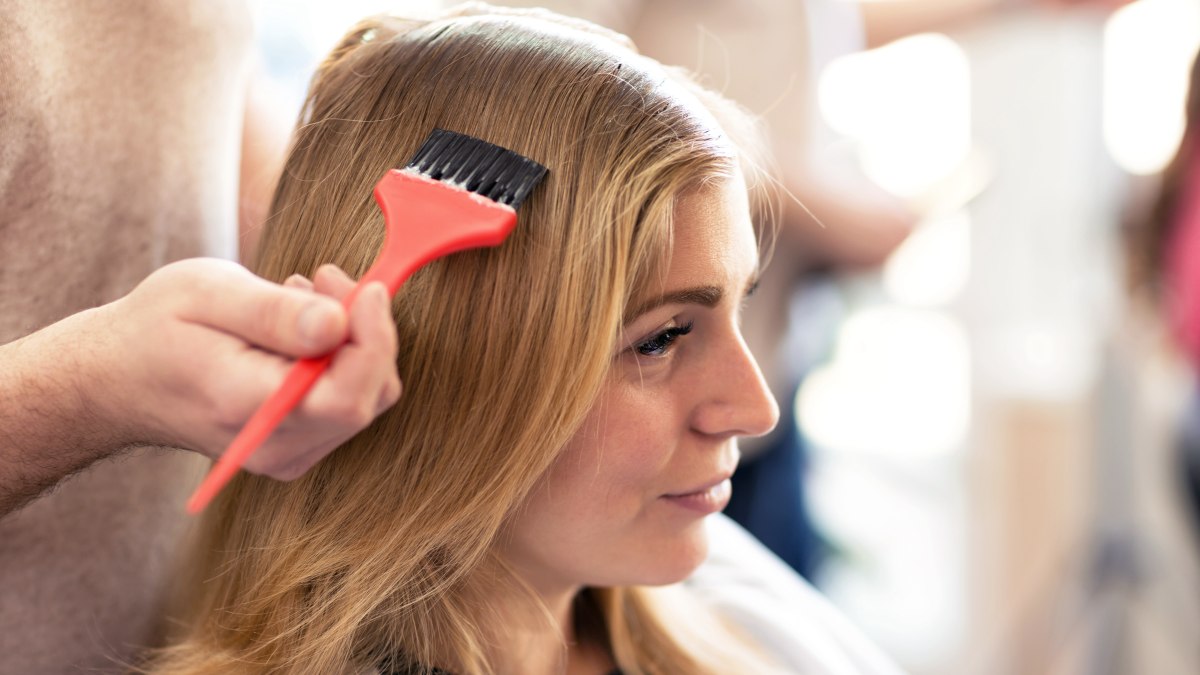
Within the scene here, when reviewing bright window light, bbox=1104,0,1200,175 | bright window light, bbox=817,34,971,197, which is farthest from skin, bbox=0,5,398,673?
bright window light, bbox=1104,0,1200,175

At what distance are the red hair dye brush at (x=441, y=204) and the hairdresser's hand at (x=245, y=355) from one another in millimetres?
11

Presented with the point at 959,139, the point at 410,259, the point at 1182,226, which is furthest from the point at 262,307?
the point at 959,139

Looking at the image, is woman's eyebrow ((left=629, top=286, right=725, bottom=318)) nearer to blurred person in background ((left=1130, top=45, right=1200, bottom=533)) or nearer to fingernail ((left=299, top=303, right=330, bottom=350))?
fingernail ((left=299, top=303, right=330, bottom=350))

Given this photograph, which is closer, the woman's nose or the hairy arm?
the hairy arm

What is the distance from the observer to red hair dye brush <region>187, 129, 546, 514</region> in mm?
529

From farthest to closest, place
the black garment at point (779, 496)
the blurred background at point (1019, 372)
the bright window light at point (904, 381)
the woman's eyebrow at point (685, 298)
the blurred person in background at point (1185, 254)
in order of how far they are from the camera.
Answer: the bright window light at point (904, 381) → the blurred background at point (1019, 372) → the blurred person in background at point (1185, 254) → the black garment at point (779, 496) → the woman's eyebrow at point (685, 298)

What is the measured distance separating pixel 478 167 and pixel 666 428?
22cm

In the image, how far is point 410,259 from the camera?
535 mm

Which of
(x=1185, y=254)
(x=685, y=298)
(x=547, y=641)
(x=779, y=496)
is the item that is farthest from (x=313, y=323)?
(x=1185, y=254)

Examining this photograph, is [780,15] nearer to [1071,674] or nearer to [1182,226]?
[1182,226]

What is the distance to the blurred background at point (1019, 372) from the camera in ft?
7.26

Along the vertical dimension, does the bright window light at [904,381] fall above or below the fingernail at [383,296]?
A: below

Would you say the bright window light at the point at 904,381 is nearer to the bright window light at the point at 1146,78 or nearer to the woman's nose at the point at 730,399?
the bright window light at the point at 1146,78

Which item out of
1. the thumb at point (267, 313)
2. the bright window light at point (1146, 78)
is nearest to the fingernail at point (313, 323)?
the thumb at point (267, 313)
